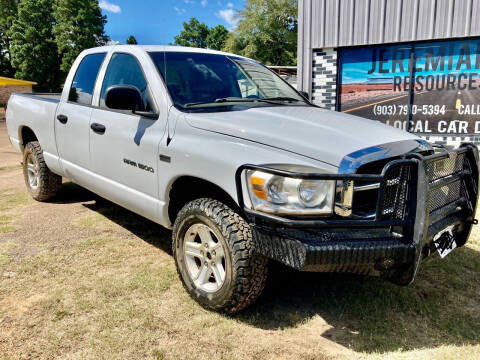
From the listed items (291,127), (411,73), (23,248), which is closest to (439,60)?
(411,73)

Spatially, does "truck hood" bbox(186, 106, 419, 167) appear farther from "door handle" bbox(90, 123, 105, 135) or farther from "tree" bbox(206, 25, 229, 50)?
"tree" bbox(206, 25, 229, 50)

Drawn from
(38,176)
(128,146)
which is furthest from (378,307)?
(38,176)

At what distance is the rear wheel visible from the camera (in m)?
5.14

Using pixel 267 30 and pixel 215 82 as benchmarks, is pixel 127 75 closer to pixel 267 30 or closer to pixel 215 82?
pixel 215 82

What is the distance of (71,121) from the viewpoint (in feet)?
13.8

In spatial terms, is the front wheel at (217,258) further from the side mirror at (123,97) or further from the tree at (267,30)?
→ the tree at (267,30)

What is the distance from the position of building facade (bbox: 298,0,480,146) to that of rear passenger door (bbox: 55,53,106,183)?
282 inches

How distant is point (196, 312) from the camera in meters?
2.91

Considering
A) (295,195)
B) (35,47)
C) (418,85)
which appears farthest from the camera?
(35,47)

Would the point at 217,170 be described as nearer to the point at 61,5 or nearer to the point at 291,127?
the point at 291,127

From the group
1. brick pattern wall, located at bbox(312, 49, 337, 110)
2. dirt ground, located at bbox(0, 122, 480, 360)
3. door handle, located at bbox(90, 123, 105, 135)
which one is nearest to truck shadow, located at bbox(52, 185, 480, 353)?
dirt ground, located at bbox(0, 122, 480, 360)

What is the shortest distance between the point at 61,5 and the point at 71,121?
47694mm

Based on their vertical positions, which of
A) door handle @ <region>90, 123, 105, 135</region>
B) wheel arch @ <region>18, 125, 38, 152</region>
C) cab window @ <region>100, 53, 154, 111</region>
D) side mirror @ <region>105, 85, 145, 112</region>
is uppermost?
cab window @ <region>100, 53, 154, 111</region>

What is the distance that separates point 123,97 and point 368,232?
6.52 ft
